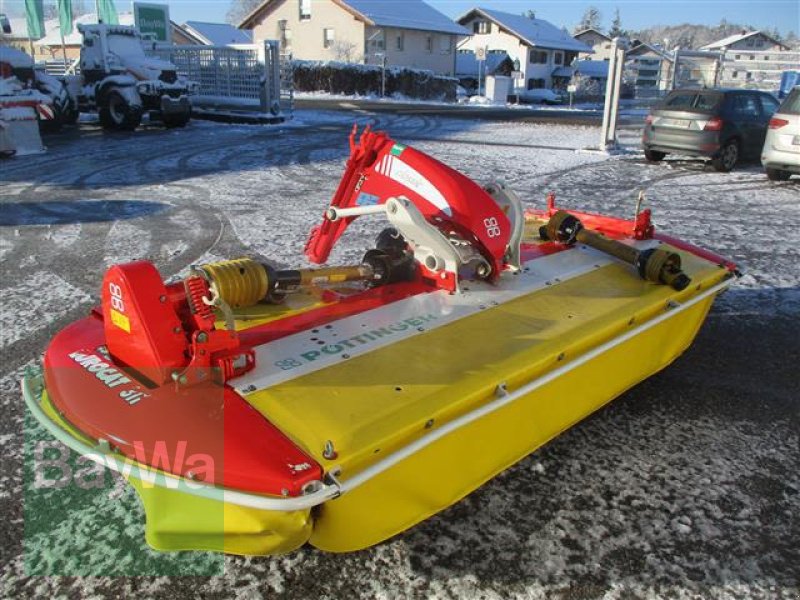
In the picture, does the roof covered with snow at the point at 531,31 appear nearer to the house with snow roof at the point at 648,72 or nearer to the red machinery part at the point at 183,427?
the house with snow roof at the point at 648,72

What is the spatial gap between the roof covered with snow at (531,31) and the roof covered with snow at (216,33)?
16.1 metres

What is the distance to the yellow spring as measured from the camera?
9.28 feet

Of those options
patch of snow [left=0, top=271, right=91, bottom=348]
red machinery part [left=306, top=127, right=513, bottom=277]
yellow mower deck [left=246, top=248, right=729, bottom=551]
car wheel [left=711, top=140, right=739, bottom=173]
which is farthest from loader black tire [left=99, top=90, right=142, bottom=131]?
yellow mower deck [left=246, top=248, right=729, bottom=551]

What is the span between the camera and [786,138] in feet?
31.4

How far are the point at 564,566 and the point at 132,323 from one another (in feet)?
5.83

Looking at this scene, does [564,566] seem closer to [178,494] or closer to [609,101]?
[178,494]

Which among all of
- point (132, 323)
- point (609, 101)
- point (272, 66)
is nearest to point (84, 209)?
point (132, 323)

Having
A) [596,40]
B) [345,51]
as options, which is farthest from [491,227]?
[596,40]

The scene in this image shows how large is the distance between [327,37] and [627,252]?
39.9 m

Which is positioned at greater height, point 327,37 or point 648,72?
point 327,37

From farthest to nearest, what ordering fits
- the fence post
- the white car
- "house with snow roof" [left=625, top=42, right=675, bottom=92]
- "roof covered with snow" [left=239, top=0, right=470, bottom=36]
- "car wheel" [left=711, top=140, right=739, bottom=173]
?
"house with snow roof" [left=625, top=42, right=675, bottom=92] → "roof covered with snow" [left=239, top=0, right=470, bottom=36] → the fence post → "car wheel" [left=711, top=140, right=739, bottom=173] → the white car

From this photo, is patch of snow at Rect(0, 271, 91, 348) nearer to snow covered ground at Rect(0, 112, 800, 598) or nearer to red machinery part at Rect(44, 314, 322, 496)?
snow covered ground at Rect(0, 112, 800, 598)

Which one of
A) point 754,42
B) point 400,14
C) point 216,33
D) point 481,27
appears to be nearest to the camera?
point 400,14

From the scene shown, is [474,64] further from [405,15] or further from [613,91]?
[613,91]
